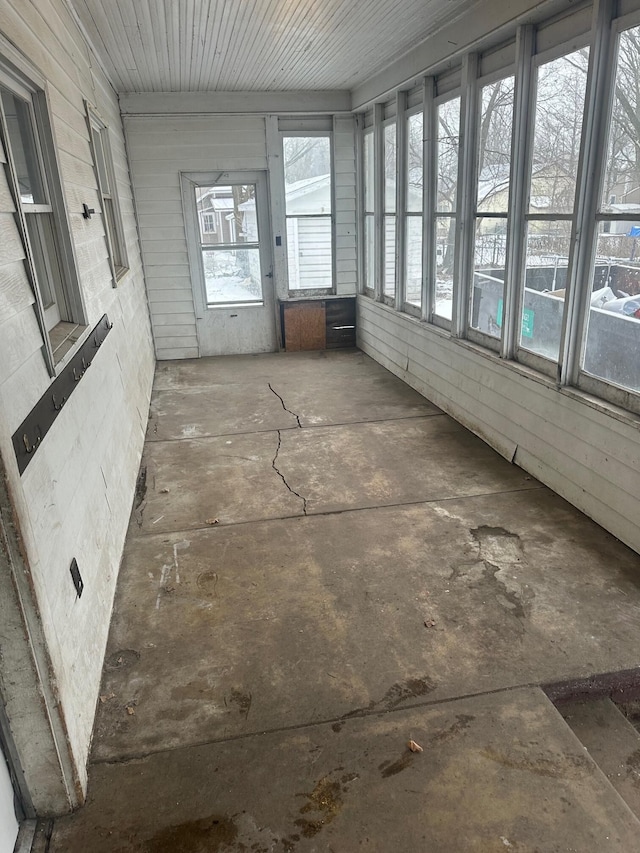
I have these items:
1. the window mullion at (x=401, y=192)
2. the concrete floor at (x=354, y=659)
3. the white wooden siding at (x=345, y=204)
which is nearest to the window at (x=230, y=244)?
the white wooden siding at (x=345, y=204)

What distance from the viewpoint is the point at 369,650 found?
2.37 meters

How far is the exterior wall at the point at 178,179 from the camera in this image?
21.6 feet

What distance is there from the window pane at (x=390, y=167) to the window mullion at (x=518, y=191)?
245cm

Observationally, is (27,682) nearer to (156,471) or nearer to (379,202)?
(156,471)

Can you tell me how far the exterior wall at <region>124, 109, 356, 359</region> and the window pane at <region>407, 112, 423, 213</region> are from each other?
1.65m

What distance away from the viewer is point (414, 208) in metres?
5.59

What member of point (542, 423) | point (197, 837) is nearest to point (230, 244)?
point (542, 423)

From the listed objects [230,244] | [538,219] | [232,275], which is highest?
[538,219]

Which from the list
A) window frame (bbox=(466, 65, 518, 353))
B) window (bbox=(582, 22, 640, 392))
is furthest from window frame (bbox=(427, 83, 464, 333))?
window (bbox=(582, 22, 640, 392))

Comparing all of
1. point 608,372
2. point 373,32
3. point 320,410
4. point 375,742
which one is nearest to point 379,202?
point 373,32

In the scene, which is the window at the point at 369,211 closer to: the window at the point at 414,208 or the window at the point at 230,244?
the window at the point at 414,208

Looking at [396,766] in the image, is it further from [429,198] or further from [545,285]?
[429,198]

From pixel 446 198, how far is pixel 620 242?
2.23 metres

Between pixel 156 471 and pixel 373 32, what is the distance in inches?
150
